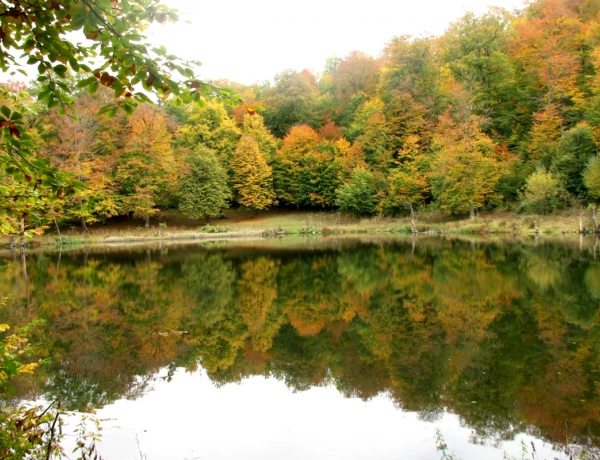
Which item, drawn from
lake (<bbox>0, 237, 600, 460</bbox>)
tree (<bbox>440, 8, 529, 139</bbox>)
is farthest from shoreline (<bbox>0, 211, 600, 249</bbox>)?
lake (<bbox>0, 237, 600, 460</bbox>)

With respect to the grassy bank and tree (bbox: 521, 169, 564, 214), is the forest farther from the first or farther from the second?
the grassy bank

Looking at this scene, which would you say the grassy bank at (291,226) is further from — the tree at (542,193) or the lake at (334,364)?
the lake at (334,364)

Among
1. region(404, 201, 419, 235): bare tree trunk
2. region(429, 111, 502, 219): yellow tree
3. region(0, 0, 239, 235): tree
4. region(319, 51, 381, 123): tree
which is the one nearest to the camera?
region(0, 0, 239, 235): tree

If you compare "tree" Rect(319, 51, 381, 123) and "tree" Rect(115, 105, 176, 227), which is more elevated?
"tree" Rect(319, 51, 381, 123)

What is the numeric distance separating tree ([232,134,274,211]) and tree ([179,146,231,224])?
259cm

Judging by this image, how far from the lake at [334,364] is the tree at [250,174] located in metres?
36.6

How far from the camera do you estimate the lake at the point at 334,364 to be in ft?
17.0

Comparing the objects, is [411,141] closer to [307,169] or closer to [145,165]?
[307,169]

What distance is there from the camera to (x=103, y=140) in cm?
4494

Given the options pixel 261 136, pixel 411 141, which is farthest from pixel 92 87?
pixel 261 136

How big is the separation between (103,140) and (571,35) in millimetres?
43404

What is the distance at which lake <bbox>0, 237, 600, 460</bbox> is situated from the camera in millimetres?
5184

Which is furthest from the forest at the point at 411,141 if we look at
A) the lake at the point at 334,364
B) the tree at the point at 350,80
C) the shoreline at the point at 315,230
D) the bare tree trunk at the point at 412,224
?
the lake at the point at 334,364

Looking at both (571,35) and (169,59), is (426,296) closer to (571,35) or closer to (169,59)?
(169,59)
